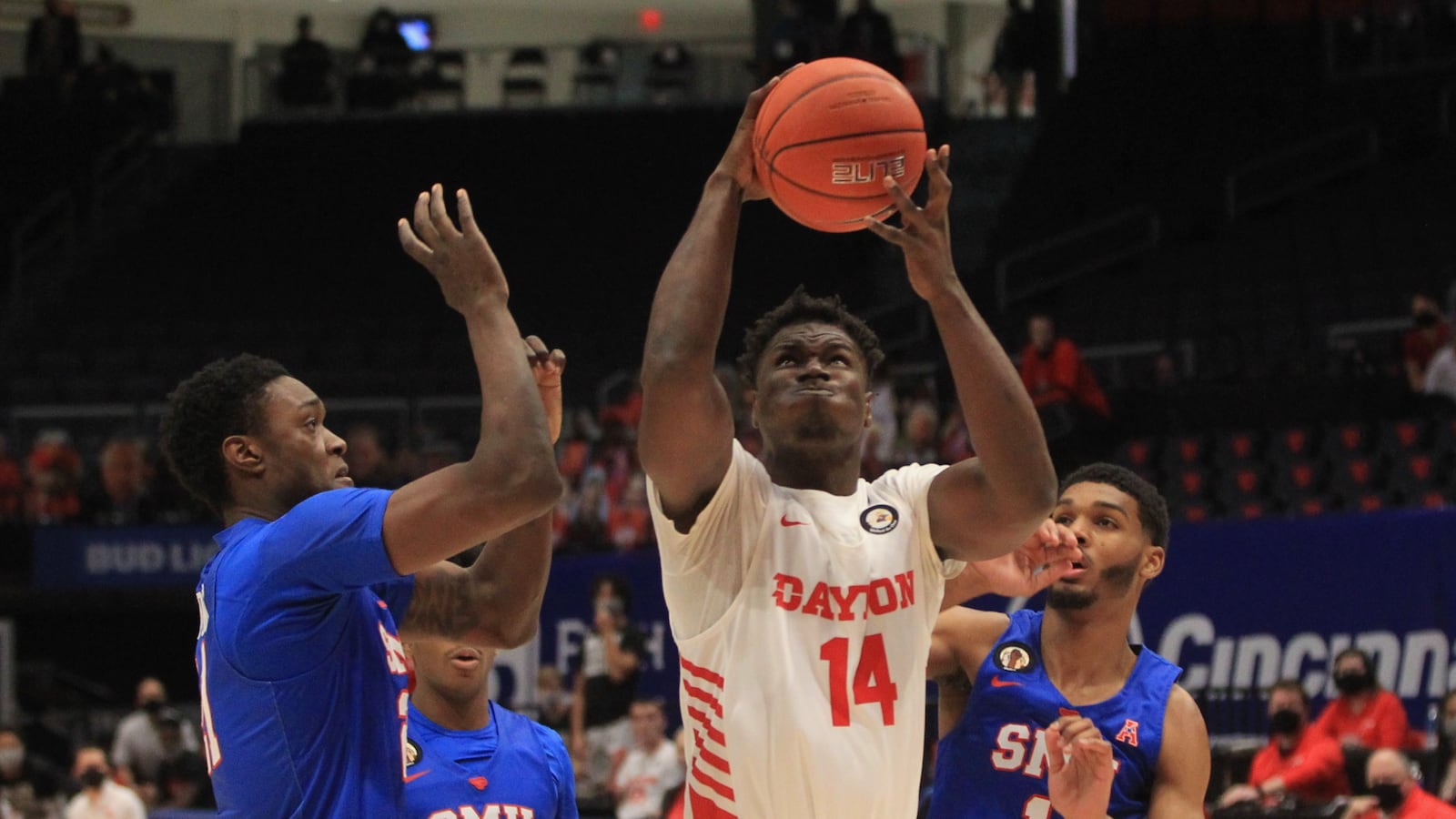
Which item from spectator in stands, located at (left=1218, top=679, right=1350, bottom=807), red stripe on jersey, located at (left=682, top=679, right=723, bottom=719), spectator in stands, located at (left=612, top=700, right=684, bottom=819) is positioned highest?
red stripe on jersey, located at (left=682, top=679, right=723, bottom=719)

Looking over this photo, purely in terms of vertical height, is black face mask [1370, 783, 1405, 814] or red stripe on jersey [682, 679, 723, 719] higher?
red stripe on jersey [682, 679, 723, 719]

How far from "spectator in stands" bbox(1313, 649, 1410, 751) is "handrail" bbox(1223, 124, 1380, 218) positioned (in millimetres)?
9729

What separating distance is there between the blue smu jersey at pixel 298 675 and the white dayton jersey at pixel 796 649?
2.13 feet

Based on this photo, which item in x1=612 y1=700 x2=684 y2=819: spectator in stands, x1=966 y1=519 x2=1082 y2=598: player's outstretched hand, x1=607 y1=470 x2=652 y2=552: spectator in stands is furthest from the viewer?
x1=607 y1=470 x2=652 y2=552: spectator in stands

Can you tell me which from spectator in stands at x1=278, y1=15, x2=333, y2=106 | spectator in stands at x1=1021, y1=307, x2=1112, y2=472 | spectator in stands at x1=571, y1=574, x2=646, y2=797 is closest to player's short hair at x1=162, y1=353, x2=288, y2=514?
spectator in stands at x1=571, y1=574, x2=646, y2=797

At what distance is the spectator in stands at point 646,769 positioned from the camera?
33.4ft

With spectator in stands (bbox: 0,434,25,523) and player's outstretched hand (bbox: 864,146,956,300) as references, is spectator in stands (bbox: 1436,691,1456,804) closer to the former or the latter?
player's outstretched hand (bbox: 864,146,956,300)

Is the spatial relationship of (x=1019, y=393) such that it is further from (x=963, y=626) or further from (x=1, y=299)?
A: (x=1, y=299)

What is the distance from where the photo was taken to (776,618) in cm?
375

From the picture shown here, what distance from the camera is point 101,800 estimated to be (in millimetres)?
11539

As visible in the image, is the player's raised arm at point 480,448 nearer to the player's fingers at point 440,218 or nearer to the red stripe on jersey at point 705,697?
the player's fingers at point 440,218

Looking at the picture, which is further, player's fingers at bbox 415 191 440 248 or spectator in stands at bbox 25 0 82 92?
spectator in stands at bbox 25 0 82 92

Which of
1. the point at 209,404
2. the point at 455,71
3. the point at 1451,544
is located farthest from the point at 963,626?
the point at 455,71

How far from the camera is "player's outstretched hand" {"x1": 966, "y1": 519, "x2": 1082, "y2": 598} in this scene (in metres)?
4.58
